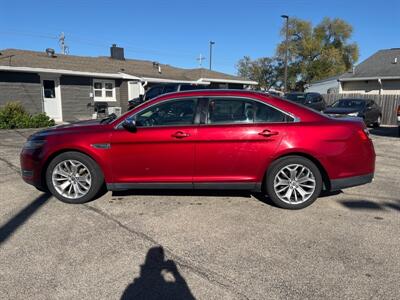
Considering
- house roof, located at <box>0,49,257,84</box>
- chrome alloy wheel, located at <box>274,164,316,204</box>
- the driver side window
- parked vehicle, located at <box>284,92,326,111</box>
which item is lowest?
chrome alloy wheel, located at <box>274,164,316,204</box>

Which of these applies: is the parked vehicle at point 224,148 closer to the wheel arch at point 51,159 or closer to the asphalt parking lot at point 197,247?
the wheel arch at point 51,159

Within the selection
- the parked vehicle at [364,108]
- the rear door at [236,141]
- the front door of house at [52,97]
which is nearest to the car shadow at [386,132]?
the parked vehicle at [364,108]

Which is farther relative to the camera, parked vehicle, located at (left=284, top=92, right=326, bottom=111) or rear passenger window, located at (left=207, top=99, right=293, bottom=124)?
parked vehicle, located at (left=284, top=92, right=326, bottom=111)

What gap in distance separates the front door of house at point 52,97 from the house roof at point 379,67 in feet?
73.8

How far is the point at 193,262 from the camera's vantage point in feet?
10.7

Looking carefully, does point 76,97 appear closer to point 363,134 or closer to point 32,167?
point 32,167

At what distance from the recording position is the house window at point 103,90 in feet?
65.2

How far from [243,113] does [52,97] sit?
51.1ft

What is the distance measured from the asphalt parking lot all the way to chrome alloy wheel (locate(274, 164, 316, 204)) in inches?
8.6

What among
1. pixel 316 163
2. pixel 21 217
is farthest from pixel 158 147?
pixel 316 163

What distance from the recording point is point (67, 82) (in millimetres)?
18000

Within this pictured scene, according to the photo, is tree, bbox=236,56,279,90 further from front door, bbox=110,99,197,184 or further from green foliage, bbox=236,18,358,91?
front door, bbox=110,99,197,184

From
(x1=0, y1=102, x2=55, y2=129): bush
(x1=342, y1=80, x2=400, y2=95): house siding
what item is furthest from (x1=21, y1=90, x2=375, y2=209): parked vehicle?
(x1=342, y1=80, x2=400, y2=95): house siding

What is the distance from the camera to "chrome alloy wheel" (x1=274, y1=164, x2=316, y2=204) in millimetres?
4574
